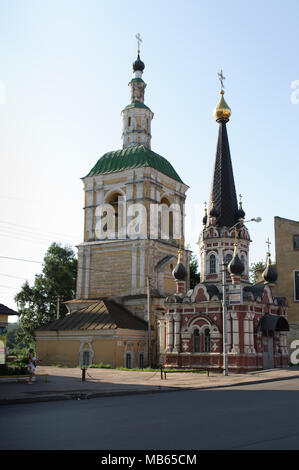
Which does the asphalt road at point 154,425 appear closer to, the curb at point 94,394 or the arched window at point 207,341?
the curb at point 94,394

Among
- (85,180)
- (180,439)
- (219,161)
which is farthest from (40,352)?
(180,439)

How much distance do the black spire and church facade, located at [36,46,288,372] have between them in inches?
3.4

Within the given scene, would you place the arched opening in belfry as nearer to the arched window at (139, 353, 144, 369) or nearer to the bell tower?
the bell tower

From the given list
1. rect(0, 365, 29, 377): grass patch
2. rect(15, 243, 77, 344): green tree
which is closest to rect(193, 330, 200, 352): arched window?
rect(0, 365, 29, 377): grass patch

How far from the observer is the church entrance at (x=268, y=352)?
1409 inches

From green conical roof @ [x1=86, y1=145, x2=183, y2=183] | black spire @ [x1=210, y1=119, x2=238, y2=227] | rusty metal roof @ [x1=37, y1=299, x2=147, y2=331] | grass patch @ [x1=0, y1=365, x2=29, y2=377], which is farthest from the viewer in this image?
green conical roof @ [x1=86, y1=145, x2=183, y2=183]

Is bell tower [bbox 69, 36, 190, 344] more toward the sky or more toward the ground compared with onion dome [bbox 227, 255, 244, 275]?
more toward the sky

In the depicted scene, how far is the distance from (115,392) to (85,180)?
3276 cm

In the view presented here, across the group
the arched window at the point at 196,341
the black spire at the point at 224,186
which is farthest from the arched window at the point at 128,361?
the black spire at the point at 224,186

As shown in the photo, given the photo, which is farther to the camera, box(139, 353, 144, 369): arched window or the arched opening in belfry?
the arched opening in belfry

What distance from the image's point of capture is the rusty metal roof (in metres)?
40.2

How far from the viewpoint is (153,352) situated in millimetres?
42469

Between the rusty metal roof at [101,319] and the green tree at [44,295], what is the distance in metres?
17.3
